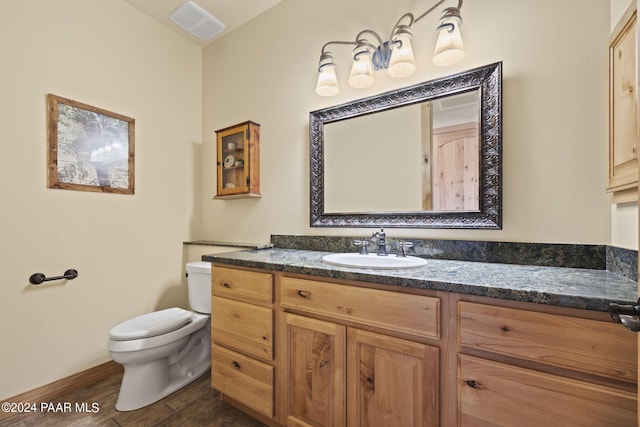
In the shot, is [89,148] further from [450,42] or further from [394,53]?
[450,42]

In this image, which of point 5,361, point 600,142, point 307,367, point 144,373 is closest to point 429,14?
point 600,142

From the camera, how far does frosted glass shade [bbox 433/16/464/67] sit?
4.28 feet

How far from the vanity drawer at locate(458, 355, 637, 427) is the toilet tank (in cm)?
169

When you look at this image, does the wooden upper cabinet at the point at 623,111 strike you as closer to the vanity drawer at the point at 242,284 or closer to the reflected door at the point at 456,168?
the reflected door at the point at 456,168

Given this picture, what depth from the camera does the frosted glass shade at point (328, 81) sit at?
67.1 inches

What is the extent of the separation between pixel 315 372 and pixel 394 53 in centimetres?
161

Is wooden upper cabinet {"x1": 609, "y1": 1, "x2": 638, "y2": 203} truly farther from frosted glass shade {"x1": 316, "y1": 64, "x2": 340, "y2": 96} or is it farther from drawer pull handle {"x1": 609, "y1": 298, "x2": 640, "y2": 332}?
frosted glass shade {"x1": 316, "y1": 64, "x2": 340, "y2": 96}

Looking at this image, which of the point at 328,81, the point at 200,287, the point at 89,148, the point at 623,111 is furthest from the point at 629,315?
the point at 89,148

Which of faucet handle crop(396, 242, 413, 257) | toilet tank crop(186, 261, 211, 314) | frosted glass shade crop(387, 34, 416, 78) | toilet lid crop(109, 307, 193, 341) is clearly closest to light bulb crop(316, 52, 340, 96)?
frosted glass shade crop(387, 34, 416, 78)

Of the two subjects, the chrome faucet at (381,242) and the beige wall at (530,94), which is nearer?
the beige wall at (530,94)

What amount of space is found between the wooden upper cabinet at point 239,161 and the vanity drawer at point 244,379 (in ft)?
3.70

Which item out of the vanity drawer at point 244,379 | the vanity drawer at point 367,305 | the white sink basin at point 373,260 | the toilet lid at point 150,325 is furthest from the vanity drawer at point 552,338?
the toilet lid at point 150,325

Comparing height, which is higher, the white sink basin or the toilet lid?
the white sink basin

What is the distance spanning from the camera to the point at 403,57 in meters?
1.44
